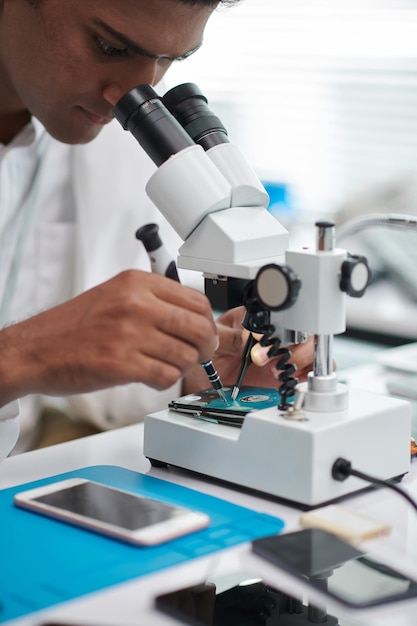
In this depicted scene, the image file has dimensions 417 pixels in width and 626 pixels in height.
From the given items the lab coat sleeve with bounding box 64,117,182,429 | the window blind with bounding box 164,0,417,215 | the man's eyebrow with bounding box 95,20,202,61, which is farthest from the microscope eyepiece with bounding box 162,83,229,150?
the window blind with bounding box 164,0,417,215

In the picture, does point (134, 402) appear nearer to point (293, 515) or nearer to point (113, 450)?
point (113, 450)

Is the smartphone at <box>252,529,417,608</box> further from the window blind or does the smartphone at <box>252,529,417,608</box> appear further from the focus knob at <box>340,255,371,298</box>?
the window blind

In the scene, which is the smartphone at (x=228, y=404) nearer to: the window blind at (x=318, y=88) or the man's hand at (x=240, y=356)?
the man's hand at (x=240, y=356)

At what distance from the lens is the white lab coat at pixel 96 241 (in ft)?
7.08

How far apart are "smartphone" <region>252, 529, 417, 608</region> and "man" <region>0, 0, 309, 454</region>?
28 centimetres

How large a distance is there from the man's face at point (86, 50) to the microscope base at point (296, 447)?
63cm

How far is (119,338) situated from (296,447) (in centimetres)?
29

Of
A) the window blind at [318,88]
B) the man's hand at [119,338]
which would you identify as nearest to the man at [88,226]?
the man's hand at [119,338]

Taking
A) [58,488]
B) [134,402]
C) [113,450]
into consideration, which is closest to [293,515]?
[58,488]

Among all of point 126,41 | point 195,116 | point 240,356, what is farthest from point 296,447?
point 126,41

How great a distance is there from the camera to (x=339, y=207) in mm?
3402

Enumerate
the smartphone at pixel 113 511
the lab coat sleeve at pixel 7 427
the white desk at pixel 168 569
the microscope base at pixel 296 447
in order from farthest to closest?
the lab coat sleeve at pixel 7 427 → the microscope base at pixel 296 447 → the smartphone at pixel 113 511 → the white desk at pixel 168 569

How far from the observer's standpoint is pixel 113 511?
127 cm

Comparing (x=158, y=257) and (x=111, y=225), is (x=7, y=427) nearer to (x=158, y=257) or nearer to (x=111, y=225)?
(x=158, y=257)
